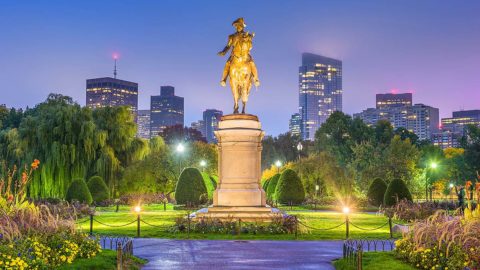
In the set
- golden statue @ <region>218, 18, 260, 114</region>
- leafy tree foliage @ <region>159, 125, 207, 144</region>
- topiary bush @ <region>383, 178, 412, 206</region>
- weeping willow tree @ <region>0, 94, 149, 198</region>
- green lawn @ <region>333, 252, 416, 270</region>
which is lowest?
green lawn @ <region>333, 252, 416, 270</region>

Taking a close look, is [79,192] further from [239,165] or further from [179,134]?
[179,134]

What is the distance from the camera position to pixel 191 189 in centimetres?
4816

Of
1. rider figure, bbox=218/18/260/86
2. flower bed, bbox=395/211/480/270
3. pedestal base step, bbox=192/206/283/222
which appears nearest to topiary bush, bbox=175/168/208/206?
rider figure, bbox=218/18/260/86

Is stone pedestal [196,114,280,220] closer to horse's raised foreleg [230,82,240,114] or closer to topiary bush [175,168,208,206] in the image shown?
horse's raised foreleg [230,82,240,114]

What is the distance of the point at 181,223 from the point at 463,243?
13.9m

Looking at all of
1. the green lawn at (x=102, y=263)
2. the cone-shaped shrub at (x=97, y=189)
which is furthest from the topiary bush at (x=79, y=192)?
the green lawn at (x=102, y=263)

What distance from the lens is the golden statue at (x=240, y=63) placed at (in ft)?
95.7

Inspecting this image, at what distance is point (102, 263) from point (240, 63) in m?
16.2

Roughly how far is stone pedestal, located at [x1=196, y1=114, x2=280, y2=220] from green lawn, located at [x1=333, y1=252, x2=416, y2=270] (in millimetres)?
11285

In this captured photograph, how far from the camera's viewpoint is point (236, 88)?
2972 centimetres

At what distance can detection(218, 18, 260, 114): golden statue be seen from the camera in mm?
29172

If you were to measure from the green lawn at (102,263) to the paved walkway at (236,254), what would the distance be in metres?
0.44

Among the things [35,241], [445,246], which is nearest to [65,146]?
[35,241]

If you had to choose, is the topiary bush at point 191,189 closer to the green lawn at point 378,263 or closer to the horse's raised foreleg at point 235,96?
the horse's raised foreleg at point 235,96
